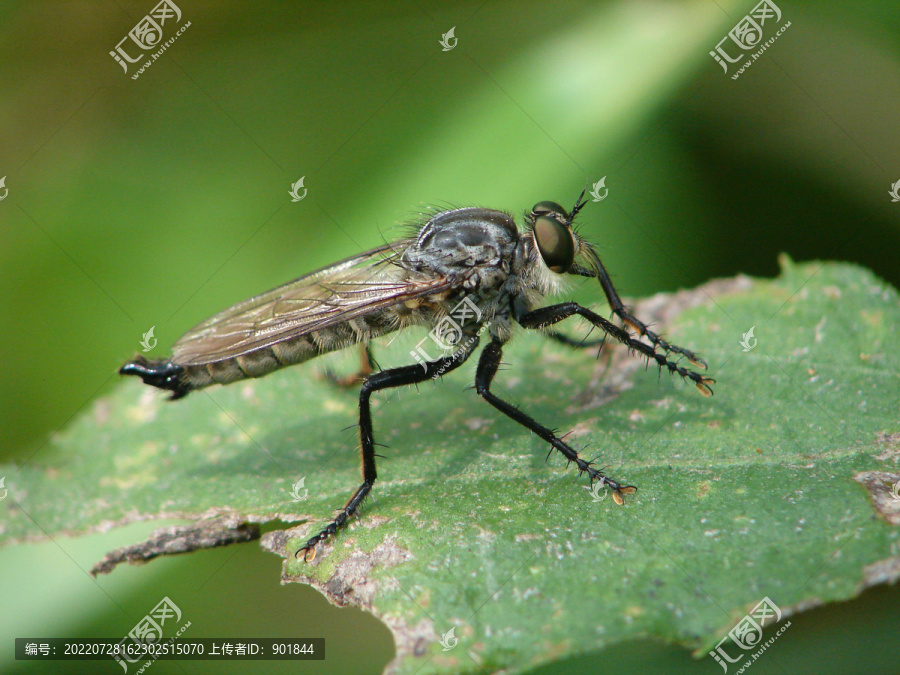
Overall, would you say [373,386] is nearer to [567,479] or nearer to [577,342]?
[567,479]

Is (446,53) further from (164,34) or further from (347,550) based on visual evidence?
(347,550)

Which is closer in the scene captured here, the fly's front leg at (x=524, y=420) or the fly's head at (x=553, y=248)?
the fly's front leg at (x=524, y=420)
